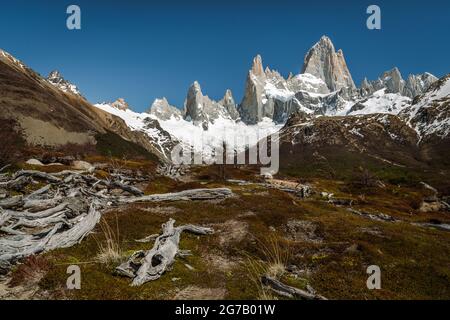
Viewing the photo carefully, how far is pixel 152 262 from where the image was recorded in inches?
674

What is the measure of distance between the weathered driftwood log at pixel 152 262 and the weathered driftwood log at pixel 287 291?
4620 millimetres

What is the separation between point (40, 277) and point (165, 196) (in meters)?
23.5

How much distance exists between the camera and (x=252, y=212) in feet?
105

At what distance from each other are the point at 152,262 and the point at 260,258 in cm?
576

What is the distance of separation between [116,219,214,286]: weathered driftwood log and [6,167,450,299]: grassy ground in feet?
1.11

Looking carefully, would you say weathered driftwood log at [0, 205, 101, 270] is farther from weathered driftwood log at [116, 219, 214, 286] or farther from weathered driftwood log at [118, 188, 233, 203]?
weathered driftwood log at [118, 188, 233, 203]

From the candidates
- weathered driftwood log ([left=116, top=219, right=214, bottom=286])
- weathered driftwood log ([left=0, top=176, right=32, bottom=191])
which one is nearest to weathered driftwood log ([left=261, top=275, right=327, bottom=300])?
weathered driftwood log ([left=116, top=219, right=214, bottom=286])

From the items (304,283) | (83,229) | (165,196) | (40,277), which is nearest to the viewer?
(40,277)

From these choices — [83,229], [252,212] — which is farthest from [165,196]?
[83,229]

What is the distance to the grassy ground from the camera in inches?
564

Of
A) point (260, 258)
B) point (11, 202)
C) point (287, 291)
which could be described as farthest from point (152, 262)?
point (11, 202)

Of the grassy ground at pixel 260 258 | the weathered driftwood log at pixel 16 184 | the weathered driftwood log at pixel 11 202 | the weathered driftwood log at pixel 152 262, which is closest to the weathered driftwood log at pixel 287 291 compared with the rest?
the grassy ground at pixel 260 258
